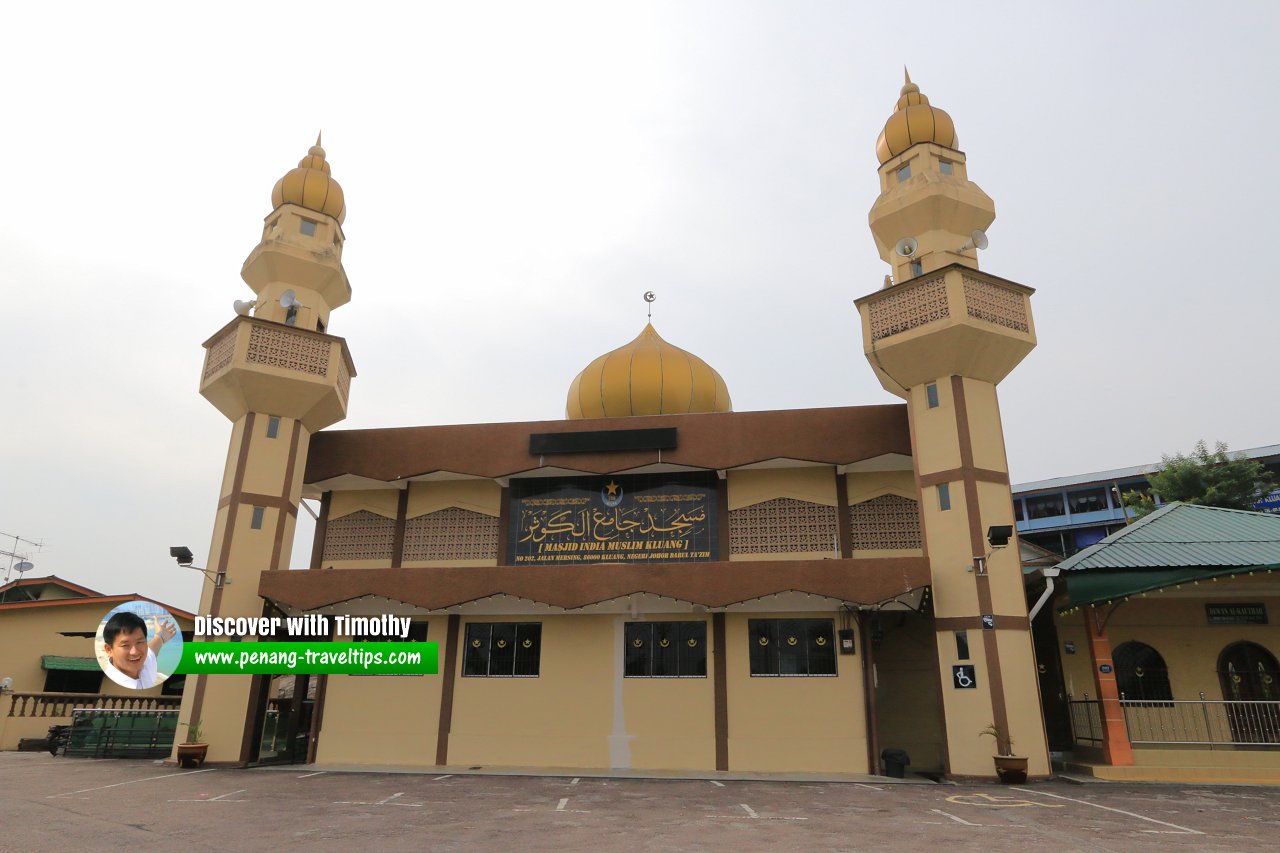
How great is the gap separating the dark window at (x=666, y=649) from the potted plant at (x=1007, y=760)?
5.78 m

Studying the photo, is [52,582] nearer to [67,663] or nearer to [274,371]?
[67,663]

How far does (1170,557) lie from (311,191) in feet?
72.3

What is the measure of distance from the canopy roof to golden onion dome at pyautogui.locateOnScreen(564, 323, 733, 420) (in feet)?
32.9

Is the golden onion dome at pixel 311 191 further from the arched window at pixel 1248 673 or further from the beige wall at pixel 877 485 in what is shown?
the arched window at pixel 1248 673

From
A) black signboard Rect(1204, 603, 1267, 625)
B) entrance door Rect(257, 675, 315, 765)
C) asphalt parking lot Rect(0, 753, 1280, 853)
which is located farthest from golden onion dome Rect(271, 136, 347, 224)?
black signboard Rect(1204, 603, 1267, 625)

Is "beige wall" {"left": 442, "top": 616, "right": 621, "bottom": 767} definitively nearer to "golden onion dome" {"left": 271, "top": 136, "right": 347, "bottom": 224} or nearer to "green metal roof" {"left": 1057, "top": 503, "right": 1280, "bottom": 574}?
"green metal roof" {"left": 1057, "top": 503, "right": 1280, "bottom": 574}

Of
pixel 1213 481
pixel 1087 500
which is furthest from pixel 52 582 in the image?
pixel 1087 500

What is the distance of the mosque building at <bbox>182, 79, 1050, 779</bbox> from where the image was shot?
16.0 m

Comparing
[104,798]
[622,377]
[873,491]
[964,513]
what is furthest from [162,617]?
[964,513]

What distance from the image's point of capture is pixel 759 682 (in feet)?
55.2

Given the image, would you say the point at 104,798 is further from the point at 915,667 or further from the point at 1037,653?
the point at 1037,653

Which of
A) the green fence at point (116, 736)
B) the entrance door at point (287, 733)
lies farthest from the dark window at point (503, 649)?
the green fence at point (116, 736)

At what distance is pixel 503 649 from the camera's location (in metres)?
17.9

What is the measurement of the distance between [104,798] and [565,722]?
837 centimetres
